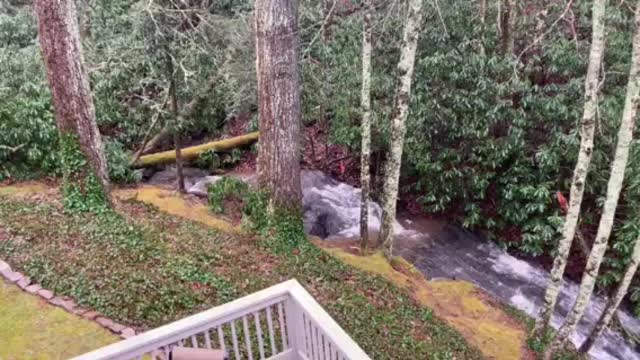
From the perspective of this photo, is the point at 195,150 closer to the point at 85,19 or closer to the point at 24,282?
the point at 85,19

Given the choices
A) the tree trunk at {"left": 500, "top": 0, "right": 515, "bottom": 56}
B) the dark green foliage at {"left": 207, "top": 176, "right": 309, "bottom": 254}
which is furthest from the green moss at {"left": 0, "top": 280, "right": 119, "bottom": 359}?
the tree trunk at {"left": 500, "top": 0, "right": 515, "bottom": 56}

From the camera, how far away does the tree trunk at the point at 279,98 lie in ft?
20.0

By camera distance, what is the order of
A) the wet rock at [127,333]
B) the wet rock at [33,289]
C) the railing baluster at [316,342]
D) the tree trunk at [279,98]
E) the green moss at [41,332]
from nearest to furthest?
the railing baluster at [316,342]
the green moss at [41,332]
the wet rock at [127,333]
the wet rock at [33,289]
the tree trunk at [279,98]

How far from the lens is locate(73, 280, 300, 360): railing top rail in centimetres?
315

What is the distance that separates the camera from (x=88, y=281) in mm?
5066

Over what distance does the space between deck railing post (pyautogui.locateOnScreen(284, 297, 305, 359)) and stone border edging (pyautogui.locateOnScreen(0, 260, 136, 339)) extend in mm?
1547

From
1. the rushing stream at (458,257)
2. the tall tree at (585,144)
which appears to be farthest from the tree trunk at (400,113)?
the tall tree at (585,144)

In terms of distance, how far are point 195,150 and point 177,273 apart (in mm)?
6316

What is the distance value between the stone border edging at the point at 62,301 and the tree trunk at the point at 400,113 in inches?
157

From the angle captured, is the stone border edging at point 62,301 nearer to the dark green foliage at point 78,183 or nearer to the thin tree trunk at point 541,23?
the dark green foliage at point 78,183

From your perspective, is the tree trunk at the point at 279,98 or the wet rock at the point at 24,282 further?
the tree trunk at the point at 279,98

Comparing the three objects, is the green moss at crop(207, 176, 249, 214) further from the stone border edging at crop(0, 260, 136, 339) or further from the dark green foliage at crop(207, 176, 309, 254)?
the stone border edging at crop(0, 260, 136, 339)

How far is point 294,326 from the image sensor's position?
381 cm

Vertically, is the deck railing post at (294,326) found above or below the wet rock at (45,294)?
above
